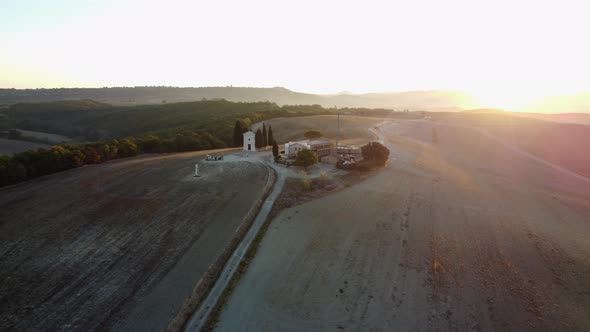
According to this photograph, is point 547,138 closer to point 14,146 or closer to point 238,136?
point 238,136

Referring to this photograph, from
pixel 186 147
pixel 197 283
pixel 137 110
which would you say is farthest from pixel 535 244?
pixel 137 110

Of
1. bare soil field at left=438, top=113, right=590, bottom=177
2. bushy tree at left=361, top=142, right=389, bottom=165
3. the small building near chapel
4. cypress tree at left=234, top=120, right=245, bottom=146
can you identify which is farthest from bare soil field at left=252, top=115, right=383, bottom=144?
bare soil field at left=438, top=113, right=590, bottom=177

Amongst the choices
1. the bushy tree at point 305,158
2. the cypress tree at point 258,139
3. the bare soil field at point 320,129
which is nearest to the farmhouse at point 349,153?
the bushy tree at point 305,158

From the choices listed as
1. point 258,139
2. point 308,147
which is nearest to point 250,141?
point 258,139

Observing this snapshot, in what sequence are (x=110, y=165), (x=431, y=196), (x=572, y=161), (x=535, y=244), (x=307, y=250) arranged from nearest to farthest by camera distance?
(x=307, y=250) → (x=535, y=244) → (x=431, y=196) → (x=110, y=165) → (x=572, y=161)

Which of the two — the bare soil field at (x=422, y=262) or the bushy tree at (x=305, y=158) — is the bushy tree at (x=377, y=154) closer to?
the bare soil field at (x=422, y=262)

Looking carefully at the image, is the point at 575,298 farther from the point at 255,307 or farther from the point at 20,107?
the point at 20,107

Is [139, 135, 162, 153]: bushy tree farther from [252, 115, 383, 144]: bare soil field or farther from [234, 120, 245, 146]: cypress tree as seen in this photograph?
[252, 115, 383, 144]: bare soil field
